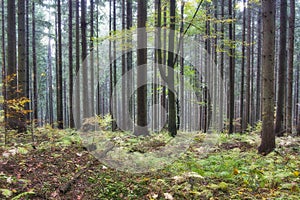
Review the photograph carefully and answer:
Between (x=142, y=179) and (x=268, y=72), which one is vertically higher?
(x=268, y=72)

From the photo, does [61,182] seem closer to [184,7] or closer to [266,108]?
[266,108]

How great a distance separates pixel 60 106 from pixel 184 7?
9.83 meters

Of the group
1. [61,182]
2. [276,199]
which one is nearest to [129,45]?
[61,182]

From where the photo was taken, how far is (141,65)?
10500mm

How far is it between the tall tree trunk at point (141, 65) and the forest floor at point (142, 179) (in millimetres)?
3807

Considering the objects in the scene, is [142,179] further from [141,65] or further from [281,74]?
[281,74]

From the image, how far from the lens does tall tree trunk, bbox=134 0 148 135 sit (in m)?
10.2

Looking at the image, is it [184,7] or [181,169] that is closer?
[181,169]

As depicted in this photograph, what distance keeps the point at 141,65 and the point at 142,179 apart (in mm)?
6086

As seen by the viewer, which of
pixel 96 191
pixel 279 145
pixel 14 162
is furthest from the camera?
pixel 279 145

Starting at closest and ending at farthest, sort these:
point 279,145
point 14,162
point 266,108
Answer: point 14,162, point 266,108, point 279,145

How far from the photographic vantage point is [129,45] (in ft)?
40.3

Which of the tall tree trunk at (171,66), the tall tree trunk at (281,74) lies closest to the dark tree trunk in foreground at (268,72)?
the tall tree trunk at (171,66)

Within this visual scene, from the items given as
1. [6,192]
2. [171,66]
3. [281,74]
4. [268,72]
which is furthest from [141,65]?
[6,192]
